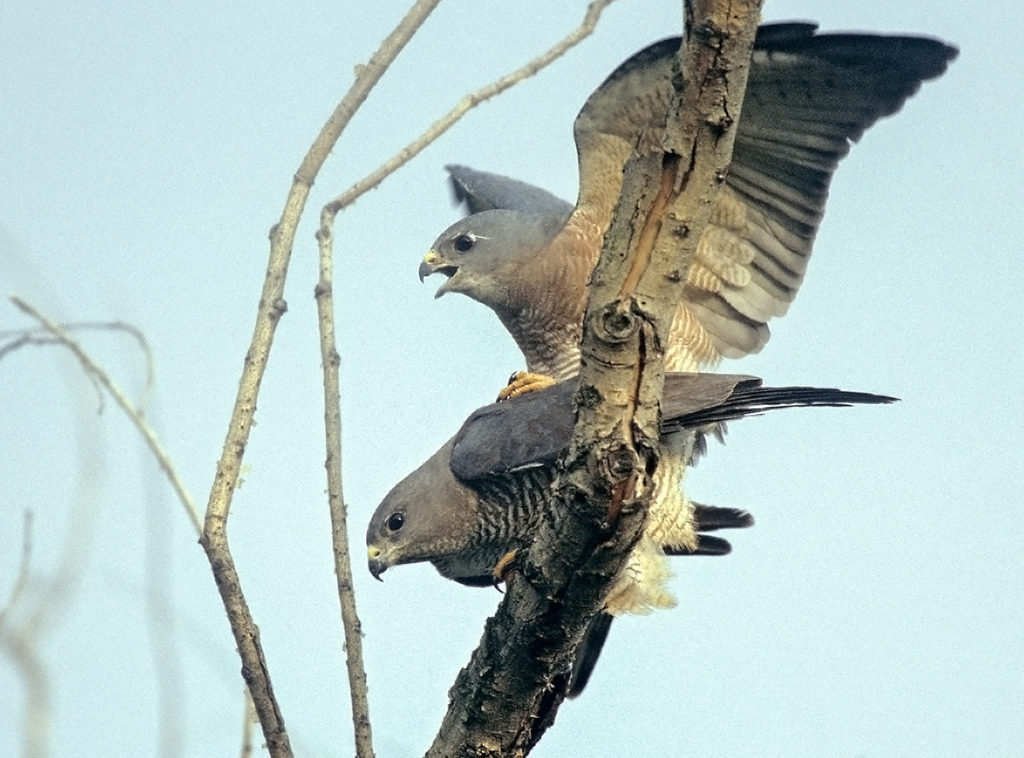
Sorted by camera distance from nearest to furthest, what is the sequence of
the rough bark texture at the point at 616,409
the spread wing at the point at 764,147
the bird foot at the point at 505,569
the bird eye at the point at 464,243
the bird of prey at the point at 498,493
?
the rough bark texture at the point at 616,409
the bird of prey at the point at 498,493
the spread wing at the point at 764,147
the bird foot at the point at 505,569
the bird eye at the point at 464,243

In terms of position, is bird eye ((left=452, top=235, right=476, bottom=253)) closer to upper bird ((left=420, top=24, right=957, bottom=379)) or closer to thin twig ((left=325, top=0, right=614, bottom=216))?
upper bird ((left=420, top=24, right=957, bottom=379))

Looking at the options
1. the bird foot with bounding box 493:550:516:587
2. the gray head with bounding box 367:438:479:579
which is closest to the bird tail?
the bird foot with bounding box 493:550:516:587

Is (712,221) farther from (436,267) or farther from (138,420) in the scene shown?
(138,420)

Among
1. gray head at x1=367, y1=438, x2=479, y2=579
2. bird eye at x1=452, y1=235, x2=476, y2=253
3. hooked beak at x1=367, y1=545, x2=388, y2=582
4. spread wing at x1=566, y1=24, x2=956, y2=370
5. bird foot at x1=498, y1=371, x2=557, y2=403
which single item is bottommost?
hooked beak at x1=367, y1=545, x2=388, y2=582

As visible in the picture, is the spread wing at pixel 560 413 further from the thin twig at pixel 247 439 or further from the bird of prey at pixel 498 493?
the thin twig at pixel 247 439

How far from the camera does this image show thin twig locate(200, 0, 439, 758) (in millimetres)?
3506

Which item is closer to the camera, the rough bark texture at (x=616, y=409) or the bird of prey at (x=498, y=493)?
the rough bark texture at (x=616, y=409)

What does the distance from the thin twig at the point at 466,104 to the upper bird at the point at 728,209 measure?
18.5 inches

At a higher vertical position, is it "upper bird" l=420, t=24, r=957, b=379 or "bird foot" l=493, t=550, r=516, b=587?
"upper bird" l=420, t=24, r=957, b=379

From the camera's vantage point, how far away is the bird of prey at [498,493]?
532 centimetres

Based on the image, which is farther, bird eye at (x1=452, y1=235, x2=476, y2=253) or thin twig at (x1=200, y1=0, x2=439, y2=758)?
bird eye at (x1=452, y1=235, x2=476, y2=253)

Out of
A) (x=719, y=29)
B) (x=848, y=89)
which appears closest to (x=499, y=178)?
(x=848, y=89)

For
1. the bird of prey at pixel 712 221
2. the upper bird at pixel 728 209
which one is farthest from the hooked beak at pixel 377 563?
the upper bird at pixel 728 209

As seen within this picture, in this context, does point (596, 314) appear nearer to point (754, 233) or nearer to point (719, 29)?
point (719, 29)
